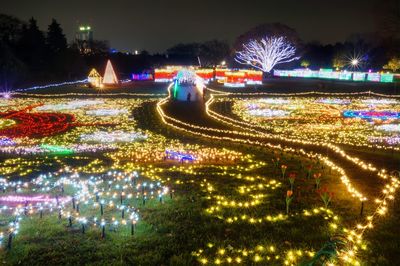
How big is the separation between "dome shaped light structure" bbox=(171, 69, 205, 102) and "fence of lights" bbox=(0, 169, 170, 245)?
16.4 meters

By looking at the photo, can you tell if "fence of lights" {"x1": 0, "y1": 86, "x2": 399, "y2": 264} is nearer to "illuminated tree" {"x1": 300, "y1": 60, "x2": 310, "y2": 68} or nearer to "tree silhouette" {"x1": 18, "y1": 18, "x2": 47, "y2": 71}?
"tree silhouette" {"x1": 18, "y1": 18, "x2": 47, "y2": 71}

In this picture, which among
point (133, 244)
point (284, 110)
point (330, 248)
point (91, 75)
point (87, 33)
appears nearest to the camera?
point (330, 248)

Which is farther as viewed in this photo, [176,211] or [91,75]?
[91,75]

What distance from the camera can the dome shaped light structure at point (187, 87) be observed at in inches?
1016

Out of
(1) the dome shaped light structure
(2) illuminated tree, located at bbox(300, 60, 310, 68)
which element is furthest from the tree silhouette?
(2) illuminated tree, located at bbox(300, 60, 310, 68)

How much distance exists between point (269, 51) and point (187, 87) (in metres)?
35.2

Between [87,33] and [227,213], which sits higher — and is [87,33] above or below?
above

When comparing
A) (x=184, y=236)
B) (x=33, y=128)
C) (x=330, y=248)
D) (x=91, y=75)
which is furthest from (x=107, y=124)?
(x=91, y=75)

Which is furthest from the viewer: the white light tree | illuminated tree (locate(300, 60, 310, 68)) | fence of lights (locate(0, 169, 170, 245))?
illuminated tree (locate(300, 60, 310, 68))

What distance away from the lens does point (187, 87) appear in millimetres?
25969

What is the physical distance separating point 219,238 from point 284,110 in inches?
729

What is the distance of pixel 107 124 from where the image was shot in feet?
59.3

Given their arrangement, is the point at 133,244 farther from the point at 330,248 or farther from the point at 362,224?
the point at 362,224

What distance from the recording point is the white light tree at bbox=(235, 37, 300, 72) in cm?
5806
